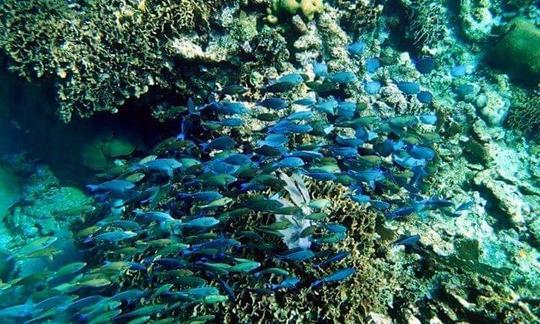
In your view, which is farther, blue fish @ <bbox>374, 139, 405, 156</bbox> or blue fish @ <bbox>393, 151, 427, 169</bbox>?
blue fish @ <bbox>393, 151, 427, 169</bbox>

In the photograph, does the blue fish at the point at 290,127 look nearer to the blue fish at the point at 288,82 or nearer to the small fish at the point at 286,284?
the blue fish at the point at 288,82

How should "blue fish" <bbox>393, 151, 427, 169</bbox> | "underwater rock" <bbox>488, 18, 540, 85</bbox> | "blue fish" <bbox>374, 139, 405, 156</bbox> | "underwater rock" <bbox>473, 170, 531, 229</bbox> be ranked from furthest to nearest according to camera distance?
1. "underwater rock" <bbox>488, 18, 540, 85</bbox>
2. "underwater rock" <bbox>473, 170, 531, 229</bbox>
3. "blue fish" <bbox>393, 151, 427, 169</bbox>
4. "blue fish" <bbox>374, 139, 405, 156</bbox>

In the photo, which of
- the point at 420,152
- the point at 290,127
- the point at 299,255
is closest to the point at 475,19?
the point at 420,152

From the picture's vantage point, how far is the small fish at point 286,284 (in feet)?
14.0

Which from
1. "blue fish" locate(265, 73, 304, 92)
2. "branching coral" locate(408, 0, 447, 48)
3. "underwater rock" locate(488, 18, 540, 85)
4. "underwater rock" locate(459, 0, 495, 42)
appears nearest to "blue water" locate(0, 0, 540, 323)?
"blue fish" locate(265, 73, 304, 92)

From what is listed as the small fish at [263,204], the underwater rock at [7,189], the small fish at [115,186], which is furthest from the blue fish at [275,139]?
the underwater rock at [7,189]

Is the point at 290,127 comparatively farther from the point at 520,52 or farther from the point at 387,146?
the point at 520,52

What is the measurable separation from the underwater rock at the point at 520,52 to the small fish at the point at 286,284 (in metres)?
9.07

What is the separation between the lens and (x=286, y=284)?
14.1 ft

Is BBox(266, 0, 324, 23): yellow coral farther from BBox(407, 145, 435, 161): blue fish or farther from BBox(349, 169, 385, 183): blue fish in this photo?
BBox(349, 169, 385, 183): blue fish

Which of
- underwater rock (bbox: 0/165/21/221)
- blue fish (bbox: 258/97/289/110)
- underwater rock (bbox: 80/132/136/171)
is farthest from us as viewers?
underwater rock (bbox: 0/165/21/221)

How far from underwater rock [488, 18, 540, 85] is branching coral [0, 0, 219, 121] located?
809 centimetres

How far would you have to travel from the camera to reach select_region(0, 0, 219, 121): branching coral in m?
5.58

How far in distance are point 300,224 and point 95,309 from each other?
252 cm
